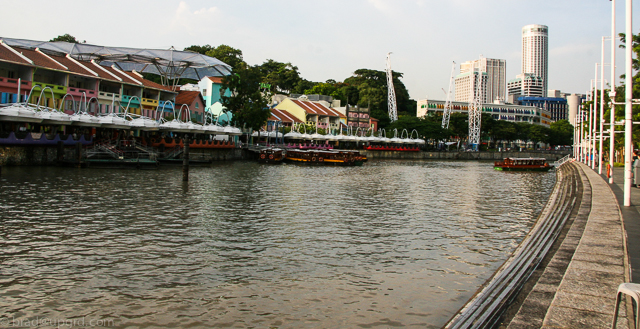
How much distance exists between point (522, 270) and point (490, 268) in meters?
1.28

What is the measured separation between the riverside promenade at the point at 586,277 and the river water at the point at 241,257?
1.58m

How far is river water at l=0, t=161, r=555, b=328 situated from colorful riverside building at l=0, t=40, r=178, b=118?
79.4ft

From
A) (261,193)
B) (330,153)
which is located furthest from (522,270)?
(330,153)

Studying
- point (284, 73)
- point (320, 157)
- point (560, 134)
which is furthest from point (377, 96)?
point (320, 157)

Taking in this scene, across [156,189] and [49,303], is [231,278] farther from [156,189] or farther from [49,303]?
[156,189]

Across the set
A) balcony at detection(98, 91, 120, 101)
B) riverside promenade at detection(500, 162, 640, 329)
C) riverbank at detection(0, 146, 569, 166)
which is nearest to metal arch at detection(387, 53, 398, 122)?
riverbank at detection(0, 146, 569, 166)

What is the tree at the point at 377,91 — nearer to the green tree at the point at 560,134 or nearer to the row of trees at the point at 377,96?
the row of trees at the point at 377,96

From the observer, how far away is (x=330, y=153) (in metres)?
61.3

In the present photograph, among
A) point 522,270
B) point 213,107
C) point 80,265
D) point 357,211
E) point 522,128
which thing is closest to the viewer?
point 522,270

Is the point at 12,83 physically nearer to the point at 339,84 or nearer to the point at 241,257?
the point at 241,257

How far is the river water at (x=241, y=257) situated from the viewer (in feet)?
28.6

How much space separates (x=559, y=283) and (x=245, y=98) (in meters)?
59.8

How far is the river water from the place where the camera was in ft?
28.6

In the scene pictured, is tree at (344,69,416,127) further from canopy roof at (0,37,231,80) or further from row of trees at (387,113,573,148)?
canopy roof at (0,37,231,80)
